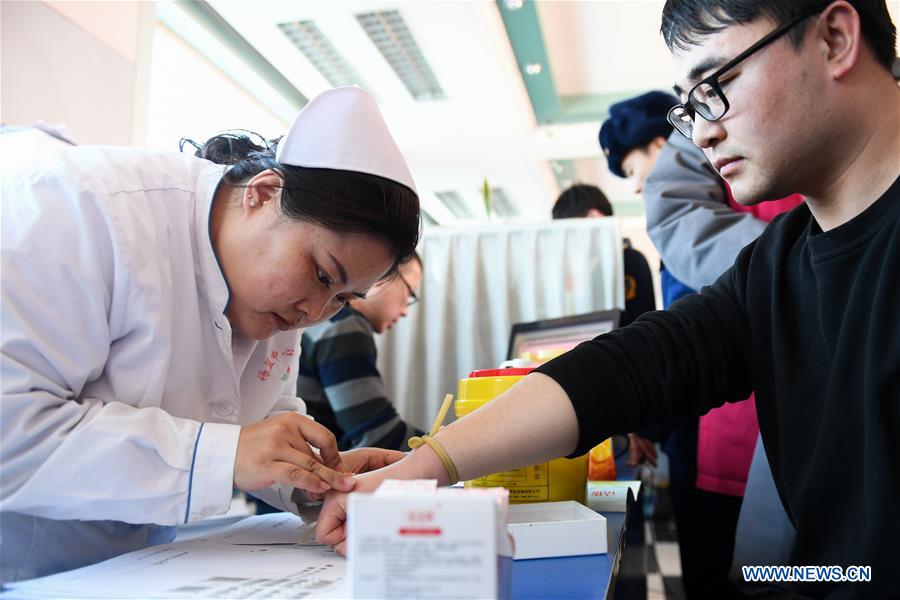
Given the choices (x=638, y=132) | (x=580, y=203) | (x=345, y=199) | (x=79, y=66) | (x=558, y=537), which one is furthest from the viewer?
(x=580, y=203)

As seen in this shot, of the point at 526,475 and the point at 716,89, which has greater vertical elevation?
the point at 716,89

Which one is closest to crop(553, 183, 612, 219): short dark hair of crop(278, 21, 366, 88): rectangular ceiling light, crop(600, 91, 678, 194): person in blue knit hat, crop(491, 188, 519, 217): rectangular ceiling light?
crop(600, 91, 678, 194): person in blue knit hat

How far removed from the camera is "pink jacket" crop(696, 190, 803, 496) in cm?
152

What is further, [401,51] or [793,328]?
[401,51]

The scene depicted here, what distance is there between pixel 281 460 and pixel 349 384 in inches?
43.1

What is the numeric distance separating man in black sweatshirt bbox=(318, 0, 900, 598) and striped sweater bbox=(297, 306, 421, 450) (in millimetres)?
1031

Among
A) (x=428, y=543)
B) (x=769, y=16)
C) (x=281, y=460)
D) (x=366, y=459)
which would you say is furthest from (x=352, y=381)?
(x=428, y=543)

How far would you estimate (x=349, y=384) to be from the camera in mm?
1913

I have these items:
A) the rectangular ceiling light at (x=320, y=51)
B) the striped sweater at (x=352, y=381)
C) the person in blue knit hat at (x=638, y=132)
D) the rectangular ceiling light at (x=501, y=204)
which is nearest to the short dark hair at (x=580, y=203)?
the person in blue knit hat at (x=638, y=132)

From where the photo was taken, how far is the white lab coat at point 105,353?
0.76 meters

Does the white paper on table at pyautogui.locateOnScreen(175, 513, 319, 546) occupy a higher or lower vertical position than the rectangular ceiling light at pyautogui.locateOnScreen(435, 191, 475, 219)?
lower

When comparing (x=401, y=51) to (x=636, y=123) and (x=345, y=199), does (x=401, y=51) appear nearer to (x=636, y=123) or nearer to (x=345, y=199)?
(x=636, y=123)

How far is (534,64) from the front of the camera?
15.6 ft

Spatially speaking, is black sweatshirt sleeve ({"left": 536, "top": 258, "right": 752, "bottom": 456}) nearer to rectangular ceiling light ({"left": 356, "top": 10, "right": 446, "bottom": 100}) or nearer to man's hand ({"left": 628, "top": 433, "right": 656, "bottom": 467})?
man's hand ({"left": 628, "top": 433, "right": 656, "bottom": 467})
